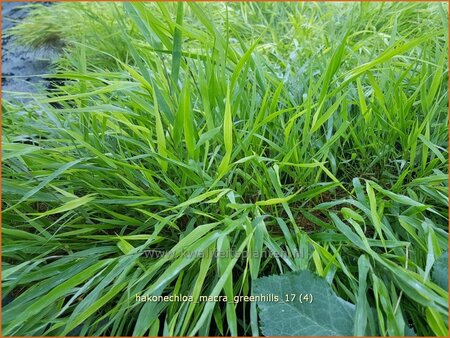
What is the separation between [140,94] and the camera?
1.04 m

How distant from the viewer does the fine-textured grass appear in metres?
0.79

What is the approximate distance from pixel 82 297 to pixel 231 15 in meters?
1.44

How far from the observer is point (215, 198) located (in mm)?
852

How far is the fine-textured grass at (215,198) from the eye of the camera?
0.79m

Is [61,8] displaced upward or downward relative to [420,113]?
upward

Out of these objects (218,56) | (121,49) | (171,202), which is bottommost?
(171,202)

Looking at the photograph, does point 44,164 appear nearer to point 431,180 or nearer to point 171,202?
point 171,202

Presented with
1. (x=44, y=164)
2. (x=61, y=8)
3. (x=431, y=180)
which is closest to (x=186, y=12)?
(x=61, y=8)

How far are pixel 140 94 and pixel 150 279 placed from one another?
1.34 feet

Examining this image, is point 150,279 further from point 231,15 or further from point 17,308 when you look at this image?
point 231,15

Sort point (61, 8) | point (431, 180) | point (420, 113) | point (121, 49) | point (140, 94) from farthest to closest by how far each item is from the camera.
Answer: point (61, 8)
point (121, 49)
point (420, 113)
point (140, 94)
point (431, 180)

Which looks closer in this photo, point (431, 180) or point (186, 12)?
point (431, 180)

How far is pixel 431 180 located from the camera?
93 centimetres

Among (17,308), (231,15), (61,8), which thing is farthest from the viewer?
(61,8)
